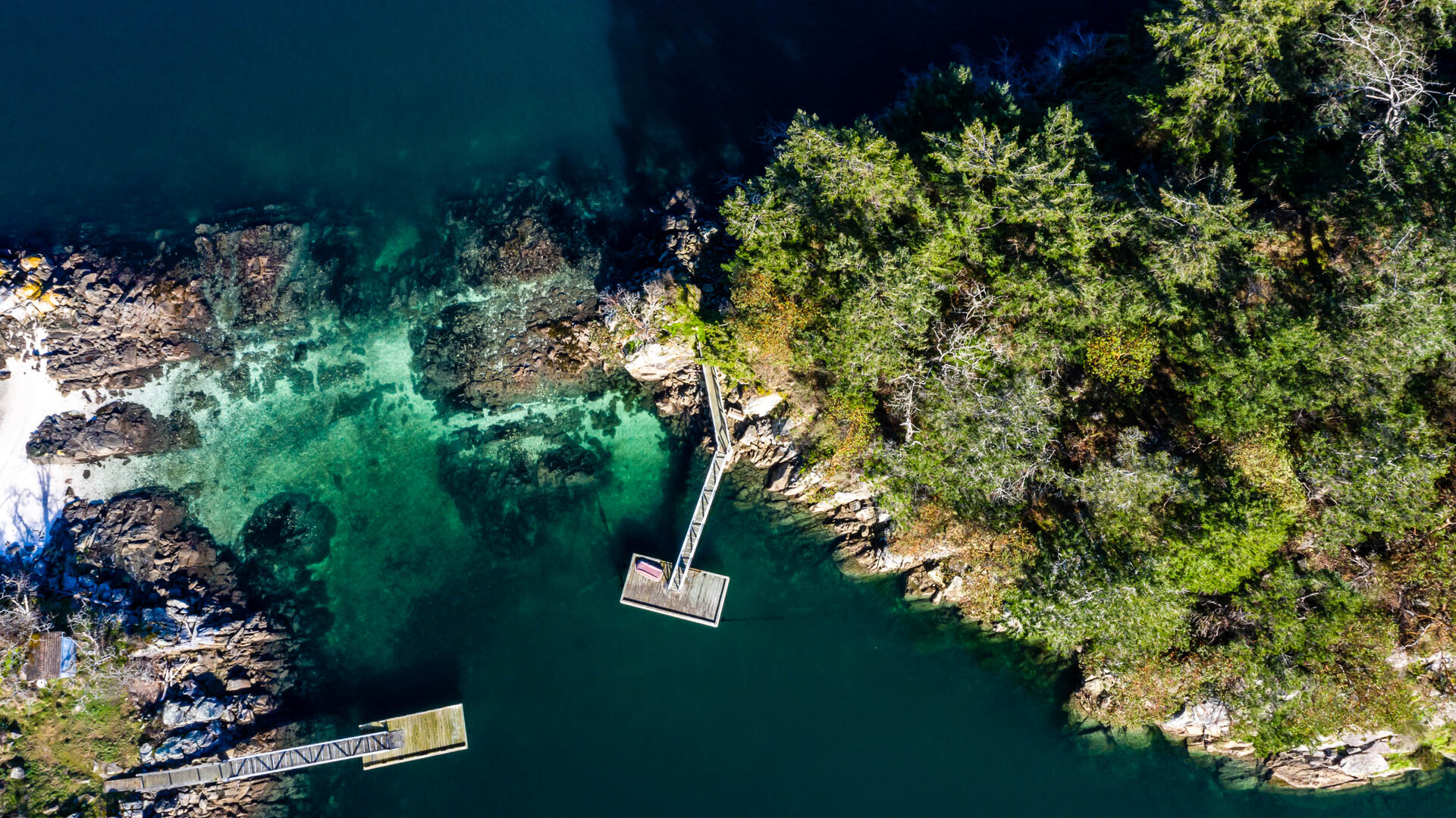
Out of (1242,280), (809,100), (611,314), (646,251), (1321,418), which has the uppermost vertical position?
(809,100)

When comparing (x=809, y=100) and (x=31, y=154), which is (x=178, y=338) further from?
(x=809, y=100)

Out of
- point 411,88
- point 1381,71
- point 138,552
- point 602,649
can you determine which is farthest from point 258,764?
point 1381,71

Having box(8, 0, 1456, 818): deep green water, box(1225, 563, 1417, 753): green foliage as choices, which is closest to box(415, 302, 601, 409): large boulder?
box(8, 0, 1456, 818): deep green water

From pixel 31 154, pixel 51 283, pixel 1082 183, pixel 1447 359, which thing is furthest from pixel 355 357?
pixel 1447 359

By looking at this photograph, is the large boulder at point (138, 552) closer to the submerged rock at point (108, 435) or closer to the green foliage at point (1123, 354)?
the submerged rock at point (108, 435)

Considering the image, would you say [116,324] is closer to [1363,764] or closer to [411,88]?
[411,88]

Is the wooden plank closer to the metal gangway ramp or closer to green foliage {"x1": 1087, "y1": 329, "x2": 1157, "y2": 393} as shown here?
the metal gangway ramp

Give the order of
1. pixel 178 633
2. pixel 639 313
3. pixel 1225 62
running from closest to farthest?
pixel 1225 62 → pixel 178 633 → pixel 639 313
